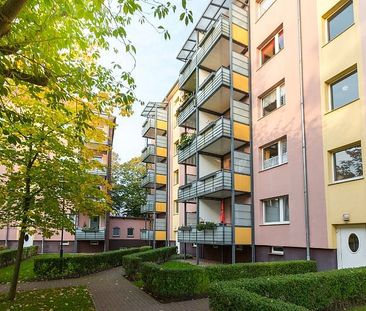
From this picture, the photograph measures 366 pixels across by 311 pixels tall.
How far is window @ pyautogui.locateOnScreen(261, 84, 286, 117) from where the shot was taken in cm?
1738

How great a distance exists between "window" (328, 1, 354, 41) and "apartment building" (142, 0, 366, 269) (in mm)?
43

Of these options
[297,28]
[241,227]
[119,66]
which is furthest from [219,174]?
[119,66]

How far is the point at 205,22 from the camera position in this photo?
24.2 m

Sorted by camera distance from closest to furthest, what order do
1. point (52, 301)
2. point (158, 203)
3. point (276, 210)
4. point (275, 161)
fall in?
point (52, 301) → point (276, 210) → point (275, 161) → point (158, 203)

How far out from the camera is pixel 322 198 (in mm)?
13781

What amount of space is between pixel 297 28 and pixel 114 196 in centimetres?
4073

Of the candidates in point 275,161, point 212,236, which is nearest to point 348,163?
point 275,161

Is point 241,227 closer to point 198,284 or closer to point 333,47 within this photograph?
point 198,284

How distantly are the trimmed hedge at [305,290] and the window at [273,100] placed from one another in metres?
9.59

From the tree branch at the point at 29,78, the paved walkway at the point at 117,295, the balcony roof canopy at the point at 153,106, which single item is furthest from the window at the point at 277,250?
the balcony roof canopy at the point at 153,106

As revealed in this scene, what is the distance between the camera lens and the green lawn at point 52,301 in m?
10.3

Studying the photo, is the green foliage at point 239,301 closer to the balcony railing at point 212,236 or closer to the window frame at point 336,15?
the balcony railing at point 212,236

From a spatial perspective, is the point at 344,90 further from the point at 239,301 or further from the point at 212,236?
the point at 239,301

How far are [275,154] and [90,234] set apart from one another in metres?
21.8
